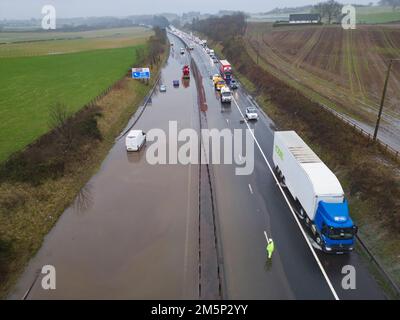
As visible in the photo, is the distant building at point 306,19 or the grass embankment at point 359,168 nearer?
the grass embankment at point 359,168

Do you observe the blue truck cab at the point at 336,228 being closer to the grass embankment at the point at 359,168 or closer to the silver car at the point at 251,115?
the grass embankment at the point at 359,168

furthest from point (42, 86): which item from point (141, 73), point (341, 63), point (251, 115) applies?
point (341, 63)

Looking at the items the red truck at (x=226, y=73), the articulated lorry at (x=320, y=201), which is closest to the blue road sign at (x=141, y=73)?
the red truck at (x=226, y=73)

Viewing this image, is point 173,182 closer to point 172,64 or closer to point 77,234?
point 77,234

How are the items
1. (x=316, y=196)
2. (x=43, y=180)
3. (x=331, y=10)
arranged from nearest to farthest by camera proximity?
(x=316, y=196), (x=43, y=180), (x=331, y=10)

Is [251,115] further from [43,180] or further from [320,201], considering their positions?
[43,180]

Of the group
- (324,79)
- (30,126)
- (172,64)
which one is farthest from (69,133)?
(172,64)
